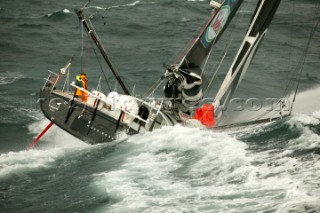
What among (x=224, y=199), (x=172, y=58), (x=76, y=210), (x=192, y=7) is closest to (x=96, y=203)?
(x=76, y=210)

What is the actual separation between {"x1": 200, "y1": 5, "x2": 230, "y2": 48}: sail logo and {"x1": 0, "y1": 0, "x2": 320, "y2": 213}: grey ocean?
10.4ft

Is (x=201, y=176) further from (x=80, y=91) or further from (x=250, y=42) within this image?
(x=250, y=42)

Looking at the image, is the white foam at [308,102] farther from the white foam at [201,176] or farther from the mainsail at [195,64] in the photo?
the white foam at [201,176]

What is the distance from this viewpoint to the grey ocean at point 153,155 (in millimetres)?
14227

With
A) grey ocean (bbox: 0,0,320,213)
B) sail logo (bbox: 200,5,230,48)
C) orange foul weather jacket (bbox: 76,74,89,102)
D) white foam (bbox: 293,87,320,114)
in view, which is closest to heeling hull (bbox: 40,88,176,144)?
grey ocean (bbox: 0,0,320,213)

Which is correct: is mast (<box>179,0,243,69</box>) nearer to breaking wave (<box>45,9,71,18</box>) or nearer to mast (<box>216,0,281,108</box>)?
mast (<box>216,0,281,108</box>)

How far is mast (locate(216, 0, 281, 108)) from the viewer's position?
805 inches

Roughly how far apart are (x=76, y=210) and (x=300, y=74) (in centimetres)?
1953

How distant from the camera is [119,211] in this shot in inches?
539

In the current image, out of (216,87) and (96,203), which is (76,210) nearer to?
(96,203)

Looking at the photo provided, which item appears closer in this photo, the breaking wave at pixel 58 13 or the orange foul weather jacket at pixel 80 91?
the orange foul weather jacket at pixel 80 91

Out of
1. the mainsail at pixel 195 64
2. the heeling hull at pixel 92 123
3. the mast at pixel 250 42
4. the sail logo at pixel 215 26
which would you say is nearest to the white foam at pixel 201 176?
the heeling hull at pixel 92 123

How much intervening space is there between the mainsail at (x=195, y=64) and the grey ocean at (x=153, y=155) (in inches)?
62.5

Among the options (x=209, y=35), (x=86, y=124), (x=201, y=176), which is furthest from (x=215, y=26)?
(x=201, y=176)
